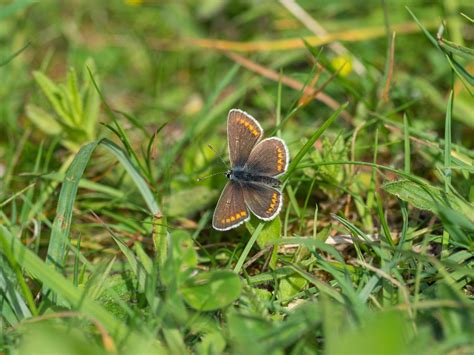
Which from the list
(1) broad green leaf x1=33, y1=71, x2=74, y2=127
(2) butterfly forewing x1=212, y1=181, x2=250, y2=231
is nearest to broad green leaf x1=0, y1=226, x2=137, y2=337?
(2) butterfly forewing x1=212, y1=181, x2=250, y2=231

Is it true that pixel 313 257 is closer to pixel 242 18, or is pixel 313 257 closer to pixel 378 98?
pixel 378 98

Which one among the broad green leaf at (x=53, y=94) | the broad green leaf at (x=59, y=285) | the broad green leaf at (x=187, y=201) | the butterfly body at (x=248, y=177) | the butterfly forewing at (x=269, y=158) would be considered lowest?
the broad green leaf at (x=187, y=201)

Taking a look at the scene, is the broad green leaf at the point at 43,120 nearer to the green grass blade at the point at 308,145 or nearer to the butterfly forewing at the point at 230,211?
the butterfly forewing at the point at 230,211

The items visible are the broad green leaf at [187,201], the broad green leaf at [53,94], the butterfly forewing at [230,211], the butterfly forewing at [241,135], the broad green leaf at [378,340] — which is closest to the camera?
the broad green leaf at [378,340]

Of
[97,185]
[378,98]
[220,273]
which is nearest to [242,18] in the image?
[378,98]

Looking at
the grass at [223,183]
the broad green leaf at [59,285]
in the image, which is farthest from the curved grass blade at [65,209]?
the broad green leaf at [59,285]
